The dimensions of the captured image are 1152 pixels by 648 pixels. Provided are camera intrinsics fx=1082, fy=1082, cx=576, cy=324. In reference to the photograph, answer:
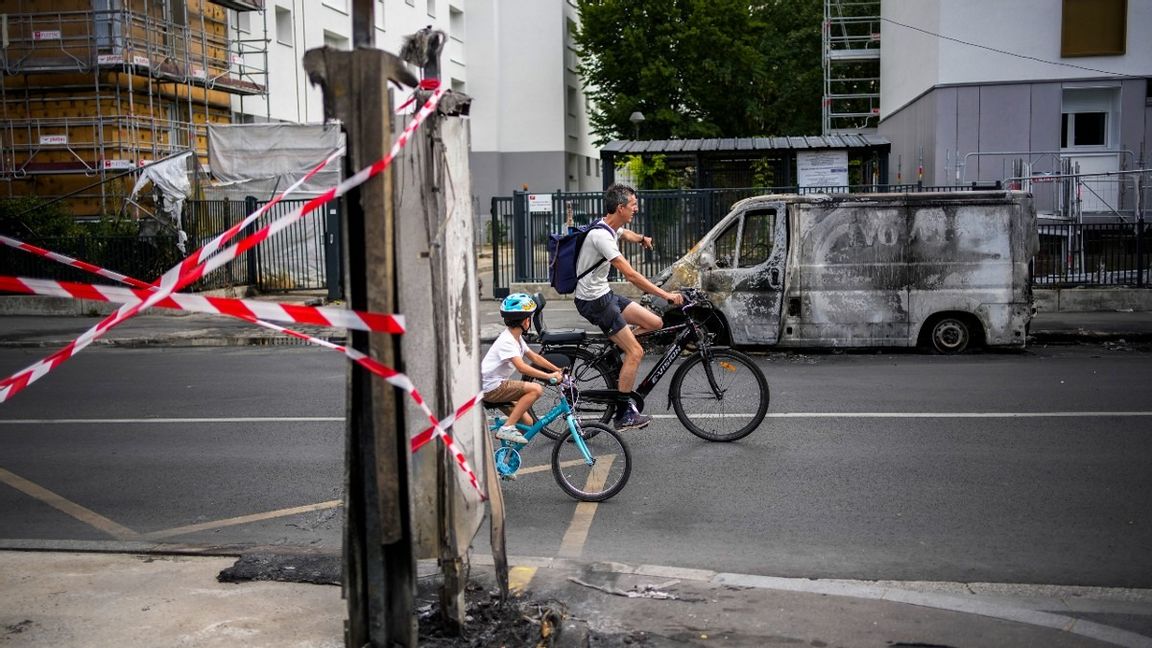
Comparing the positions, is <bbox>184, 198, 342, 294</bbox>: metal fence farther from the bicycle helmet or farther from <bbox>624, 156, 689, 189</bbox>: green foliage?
the bicycle helmet

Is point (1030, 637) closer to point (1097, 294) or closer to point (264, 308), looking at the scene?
point (264, 308)

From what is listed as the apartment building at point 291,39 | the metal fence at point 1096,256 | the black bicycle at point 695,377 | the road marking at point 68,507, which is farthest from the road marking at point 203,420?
the apartment building at point 291,39

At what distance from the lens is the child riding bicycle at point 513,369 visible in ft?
22.1

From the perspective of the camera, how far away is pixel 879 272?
1318cm

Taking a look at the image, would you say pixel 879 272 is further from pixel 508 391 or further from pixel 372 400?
pixel 372 400

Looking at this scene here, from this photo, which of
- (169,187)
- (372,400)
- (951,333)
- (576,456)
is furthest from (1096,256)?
(372,400)

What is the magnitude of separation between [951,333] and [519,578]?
31.7ft

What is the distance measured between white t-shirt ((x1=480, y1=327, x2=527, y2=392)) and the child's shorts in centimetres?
3

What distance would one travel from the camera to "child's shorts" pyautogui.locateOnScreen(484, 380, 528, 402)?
22.7 feet

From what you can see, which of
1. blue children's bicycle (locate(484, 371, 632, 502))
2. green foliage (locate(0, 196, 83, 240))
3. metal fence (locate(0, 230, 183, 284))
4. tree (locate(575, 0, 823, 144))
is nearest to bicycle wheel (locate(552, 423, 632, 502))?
blue children's bicycle (locate(484, 371, 632, 502))

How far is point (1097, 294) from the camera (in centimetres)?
1745

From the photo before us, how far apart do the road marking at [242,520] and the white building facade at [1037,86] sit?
21538mm

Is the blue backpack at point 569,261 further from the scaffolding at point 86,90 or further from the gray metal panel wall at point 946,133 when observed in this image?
the gray metal panel wall at point 946,133

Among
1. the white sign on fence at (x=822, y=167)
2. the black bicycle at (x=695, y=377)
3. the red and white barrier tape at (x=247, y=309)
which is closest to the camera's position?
the red and white barrier tape at (x=247, y=309)
